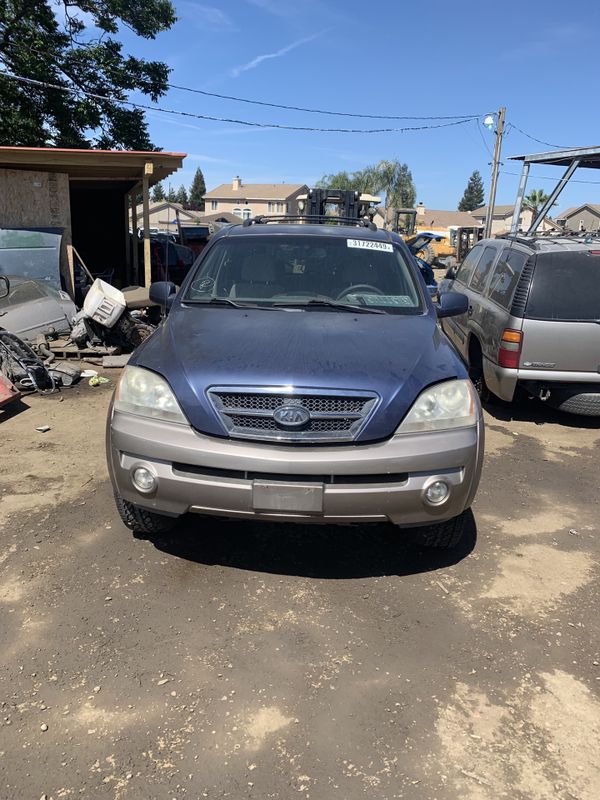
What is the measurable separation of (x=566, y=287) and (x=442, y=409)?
3.39m

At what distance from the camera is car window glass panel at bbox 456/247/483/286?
791cm

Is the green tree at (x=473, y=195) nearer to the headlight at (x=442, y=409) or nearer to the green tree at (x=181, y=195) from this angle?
Answer: the green tree at (x=181, y=195)

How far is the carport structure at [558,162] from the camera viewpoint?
8000 millimetres

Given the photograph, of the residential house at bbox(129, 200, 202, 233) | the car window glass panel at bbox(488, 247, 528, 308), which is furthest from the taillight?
the residential house at bbox(129, 200, 202, 233)

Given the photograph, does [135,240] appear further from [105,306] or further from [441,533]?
[441,533]

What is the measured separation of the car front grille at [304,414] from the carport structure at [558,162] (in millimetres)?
6667

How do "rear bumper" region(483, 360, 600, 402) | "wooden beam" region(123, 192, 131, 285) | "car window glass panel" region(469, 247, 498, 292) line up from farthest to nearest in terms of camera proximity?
"wooden beam" region(123, 192, 131, 285), "car window glass panel" region(469, 247, 498, 292), "rear bumper" region(483, 360, 600, 402)

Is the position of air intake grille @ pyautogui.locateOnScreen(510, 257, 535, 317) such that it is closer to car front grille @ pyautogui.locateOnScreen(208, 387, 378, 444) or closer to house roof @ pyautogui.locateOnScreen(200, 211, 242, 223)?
car front grille @ pyautogui.locateOnScreen(208, 387, 378, 444)

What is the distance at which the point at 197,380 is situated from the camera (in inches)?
116

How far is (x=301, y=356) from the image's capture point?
306 cm

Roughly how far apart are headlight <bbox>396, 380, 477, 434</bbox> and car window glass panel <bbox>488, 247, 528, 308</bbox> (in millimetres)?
3140

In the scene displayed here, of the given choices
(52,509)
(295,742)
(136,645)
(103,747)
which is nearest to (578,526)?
(295,742)

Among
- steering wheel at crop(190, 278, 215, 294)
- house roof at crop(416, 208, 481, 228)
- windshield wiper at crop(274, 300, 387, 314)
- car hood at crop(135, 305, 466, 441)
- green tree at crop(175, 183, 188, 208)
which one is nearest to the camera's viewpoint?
car hood at crop(135, 305, 466, 441)

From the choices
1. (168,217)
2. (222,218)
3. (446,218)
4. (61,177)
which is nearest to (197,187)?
(446,218)
